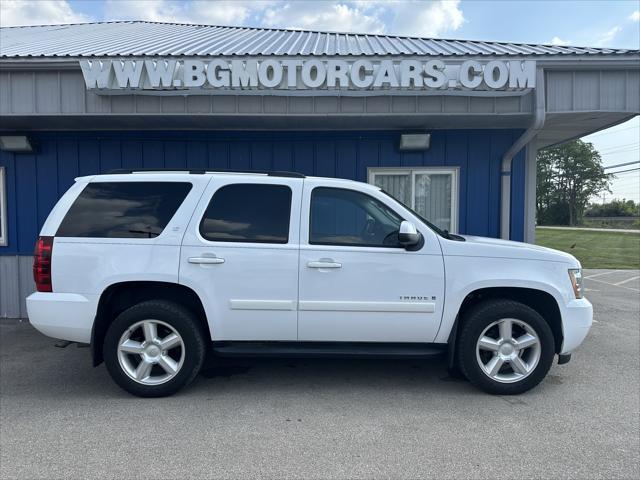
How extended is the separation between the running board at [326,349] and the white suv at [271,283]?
1 centimetres

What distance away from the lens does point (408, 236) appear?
12.7ft

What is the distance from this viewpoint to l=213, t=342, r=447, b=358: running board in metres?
4.08

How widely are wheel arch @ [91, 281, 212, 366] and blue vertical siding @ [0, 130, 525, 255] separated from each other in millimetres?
3387

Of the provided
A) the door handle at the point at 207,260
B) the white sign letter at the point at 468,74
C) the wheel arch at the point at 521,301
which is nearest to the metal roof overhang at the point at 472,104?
the white sign letter at the point at 468,74

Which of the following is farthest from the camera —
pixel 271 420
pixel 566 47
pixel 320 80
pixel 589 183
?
pixel 589 183

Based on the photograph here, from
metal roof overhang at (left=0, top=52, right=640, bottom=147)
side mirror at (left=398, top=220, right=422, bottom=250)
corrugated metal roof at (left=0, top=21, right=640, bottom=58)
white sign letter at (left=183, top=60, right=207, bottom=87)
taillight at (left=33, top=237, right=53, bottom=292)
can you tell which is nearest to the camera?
side mirror at (left=398, top=220, right=422, bottom=250)

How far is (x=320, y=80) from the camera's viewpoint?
565 cm

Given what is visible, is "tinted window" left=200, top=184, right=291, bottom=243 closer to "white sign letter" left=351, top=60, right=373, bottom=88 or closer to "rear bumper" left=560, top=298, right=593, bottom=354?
"white sign letter" left=351, top=60, right=373, bottom=88

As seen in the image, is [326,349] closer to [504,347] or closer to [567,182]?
[504,347]

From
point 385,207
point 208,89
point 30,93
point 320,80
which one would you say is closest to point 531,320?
point 385,207

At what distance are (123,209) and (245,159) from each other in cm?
325

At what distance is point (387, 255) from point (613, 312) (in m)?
6.07

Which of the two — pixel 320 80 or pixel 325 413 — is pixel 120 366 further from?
pixel 320 80

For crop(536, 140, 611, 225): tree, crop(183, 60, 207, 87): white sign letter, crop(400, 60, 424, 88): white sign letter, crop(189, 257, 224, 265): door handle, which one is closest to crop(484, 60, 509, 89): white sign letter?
crop(400, 60, 424, 88): white sign letter
